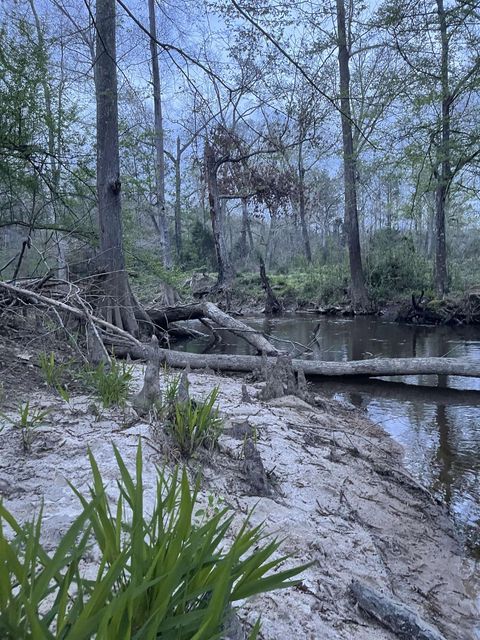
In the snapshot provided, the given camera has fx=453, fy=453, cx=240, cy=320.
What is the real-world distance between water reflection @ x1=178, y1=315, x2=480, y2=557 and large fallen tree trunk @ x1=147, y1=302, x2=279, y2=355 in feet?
2.18

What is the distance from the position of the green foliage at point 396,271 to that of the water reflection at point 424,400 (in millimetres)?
4402

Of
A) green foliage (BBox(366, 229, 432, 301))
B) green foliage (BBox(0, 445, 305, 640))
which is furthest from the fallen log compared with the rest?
green foliage (BBox(366, 229, 432, 301))

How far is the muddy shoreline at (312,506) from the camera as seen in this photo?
186 centimetres

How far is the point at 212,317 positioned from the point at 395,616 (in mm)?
7958

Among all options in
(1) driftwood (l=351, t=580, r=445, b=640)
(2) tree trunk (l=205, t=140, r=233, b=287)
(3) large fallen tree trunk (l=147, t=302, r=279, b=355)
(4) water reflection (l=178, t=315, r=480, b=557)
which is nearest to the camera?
(1) driftwood (l=351, t=580, r=445, b=640)

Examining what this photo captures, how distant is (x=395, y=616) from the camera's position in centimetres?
180

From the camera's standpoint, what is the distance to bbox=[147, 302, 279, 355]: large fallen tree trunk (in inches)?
327

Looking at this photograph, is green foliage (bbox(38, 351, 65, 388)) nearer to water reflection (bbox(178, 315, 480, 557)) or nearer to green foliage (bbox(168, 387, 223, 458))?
green foliage (bbox(168, 387, 223, 458))

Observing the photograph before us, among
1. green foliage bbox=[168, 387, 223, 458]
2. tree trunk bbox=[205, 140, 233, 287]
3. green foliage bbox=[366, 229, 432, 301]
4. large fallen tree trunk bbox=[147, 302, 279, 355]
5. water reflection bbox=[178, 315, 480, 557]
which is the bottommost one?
water reflection bbox=[178, 315, 480, 557]

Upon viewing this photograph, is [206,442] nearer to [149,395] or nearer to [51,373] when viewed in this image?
[149,395]

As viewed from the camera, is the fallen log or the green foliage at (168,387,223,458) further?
the fallen log

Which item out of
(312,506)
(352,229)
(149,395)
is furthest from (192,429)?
(352,229)

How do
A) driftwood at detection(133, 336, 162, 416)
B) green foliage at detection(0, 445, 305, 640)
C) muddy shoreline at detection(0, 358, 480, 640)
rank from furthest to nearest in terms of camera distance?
driftwood at detection(133, 336, 162, 416)
muddy shoreline at detection(0, 358, 480, 640)
green foliage at detection(0, 445, 305, 640)

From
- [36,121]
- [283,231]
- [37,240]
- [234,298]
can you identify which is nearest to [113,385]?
[36,121]
